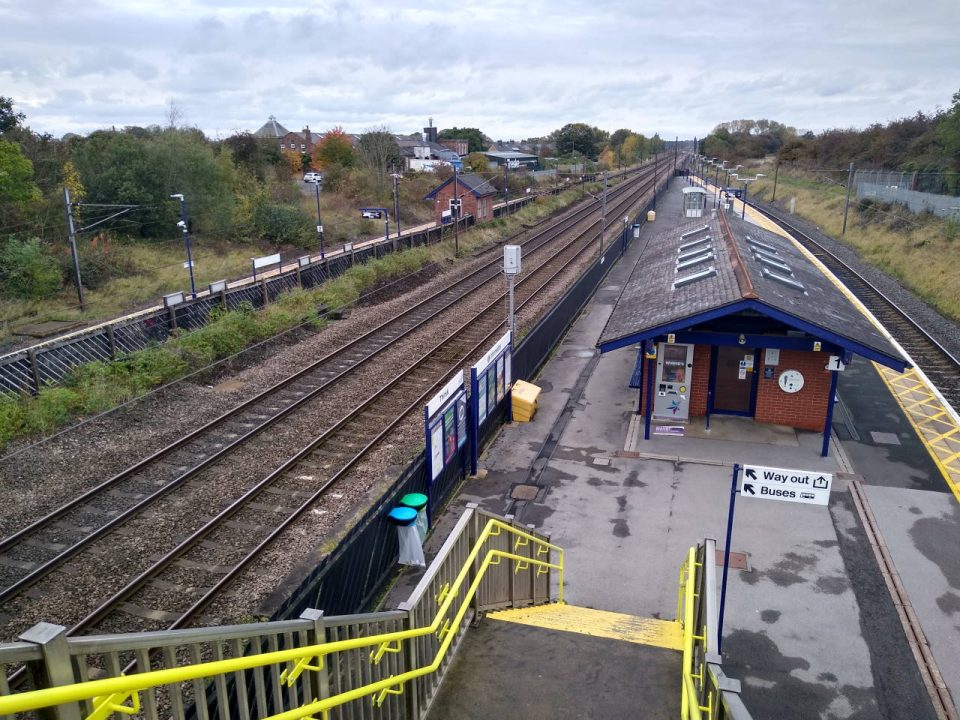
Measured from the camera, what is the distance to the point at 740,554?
35.1 ft

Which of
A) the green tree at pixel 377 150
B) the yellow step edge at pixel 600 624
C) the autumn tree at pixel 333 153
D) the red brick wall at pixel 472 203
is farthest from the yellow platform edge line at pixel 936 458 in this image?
the autumn tree at pixel 333 153

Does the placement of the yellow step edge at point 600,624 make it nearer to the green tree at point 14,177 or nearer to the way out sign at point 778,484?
the way out sign at point 778,484

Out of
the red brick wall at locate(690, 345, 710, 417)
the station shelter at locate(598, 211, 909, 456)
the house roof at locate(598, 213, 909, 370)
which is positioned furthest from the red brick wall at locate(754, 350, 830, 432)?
the red brick wall at locate(690, 345, 710, 417)

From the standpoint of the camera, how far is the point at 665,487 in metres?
12.8

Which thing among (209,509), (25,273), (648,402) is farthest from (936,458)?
(25,273)

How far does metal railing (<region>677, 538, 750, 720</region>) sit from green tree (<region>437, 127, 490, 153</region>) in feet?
395

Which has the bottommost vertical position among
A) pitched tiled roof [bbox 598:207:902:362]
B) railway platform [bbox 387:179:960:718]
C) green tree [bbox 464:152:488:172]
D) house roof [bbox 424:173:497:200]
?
railway platform [bbox 387:179:960:718]

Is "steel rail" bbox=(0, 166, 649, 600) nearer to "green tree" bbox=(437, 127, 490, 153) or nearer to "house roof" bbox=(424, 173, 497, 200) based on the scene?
"house roof" bbox=(424, 173, 497, 200)

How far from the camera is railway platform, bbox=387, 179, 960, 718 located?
20.0ft

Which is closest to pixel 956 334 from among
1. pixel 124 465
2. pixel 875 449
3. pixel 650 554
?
pixel 875 449

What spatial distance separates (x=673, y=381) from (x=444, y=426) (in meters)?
5.91

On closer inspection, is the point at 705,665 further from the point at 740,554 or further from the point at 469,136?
the point at 469,136

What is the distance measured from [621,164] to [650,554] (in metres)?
141

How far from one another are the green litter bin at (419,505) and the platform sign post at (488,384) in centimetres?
280
